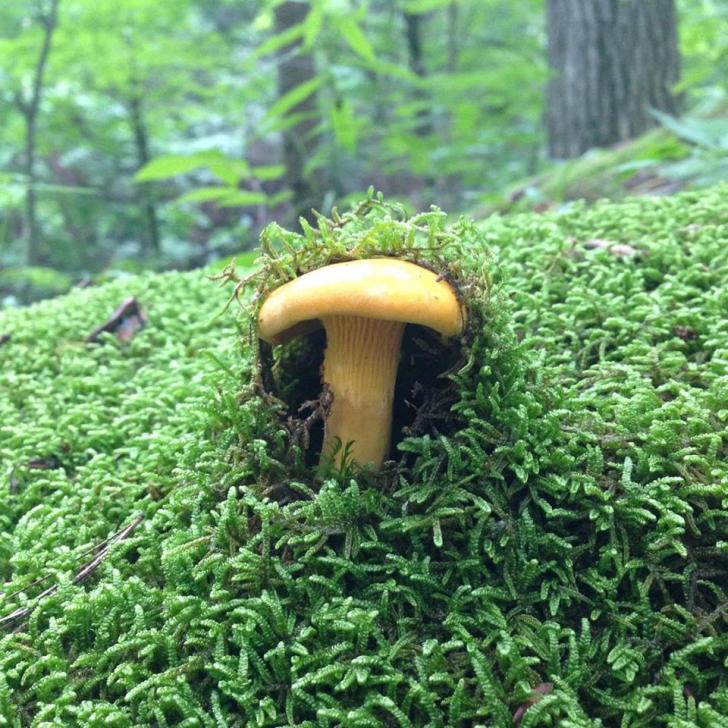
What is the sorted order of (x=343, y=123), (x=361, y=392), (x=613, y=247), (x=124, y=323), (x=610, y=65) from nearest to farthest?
(x=361, y=392)
(x=613, y=247)
(x=124, y=323)
(x=343, y=123)
(x=610, y=65)

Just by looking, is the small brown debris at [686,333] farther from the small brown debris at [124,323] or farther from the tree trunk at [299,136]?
the tree trunk at [299,136]

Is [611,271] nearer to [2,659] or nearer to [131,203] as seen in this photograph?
[2,659]

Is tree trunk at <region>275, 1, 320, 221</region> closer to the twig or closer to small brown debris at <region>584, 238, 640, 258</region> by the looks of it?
small brown debris at <region>584, 238, 640, 258</region>

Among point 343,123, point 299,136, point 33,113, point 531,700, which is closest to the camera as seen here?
point 531,700

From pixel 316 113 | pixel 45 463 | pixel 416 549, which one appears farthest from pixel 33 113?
pixel 416 549

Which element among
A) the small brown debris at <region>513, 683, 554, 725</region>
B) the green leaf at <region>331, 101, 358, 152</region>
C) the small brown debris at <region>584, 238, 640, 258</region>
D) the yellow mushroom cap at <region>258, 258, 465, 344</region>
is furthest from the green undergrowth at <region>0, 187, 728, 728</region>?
the green leaf at <region>331, 101, 358, 152</region>

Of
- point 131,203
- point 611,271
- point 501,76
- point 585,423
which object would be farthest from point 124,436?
point 131,203

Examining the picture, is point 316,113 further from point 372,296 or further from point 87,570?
point 87,570
